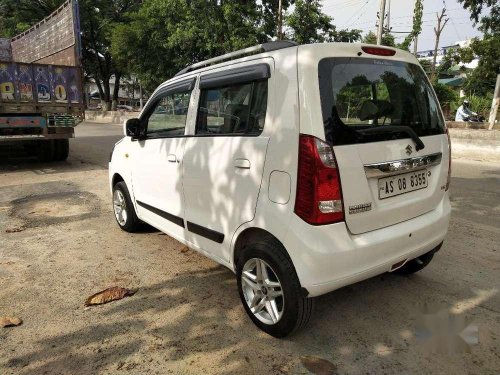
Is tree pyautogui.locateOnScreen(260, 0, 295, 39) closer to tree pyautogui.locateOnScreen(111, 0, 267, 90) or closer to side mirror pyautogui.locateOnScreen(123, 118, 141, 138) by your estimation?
tree pyautogui.locateOnScreen(111, 0, 267, 90)

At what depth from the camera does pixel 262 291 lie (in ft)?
9.16

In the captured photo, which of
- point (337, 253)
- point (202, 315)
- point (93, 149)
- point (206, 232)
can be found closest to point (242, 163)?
point (206, 232)

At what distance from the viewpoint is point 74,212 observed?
5875 millimetres

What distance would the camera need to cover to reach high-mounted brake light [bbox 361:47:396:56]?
107 inches

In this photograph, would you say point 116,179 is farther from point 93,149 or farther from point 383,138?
point 93,149

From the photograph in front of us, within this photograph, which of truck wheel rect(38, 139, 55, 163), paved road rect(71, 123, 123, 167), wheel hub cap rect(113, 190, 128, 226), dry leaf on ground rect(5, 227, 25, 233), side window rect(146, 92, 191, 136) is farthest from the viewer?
paved road rect(71, 123, 123, 167)

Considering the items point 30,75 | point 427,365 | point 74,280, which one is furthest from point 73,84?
point 427,365

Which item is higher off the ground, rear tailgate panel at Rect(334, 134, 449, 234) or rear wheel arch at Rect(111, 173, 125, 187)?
rear tailgate panel at Rect(334, 134, 449, 234)

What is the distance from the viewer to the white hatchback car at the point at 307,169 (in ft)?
7.92

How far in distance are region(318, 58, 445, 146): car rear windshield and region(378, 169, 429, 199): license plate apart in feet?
0.89

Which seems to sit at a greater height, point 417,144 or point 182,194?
point 417,144

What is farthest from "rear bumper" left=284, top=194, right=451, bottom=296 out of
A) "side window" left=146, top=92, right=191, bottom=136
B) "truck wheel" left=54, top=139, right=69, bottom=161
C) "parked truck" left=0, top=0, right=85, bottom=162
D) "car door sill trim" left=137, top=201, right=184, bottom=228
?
"truck wheel" left=54, top=139, right=69, bottom=161

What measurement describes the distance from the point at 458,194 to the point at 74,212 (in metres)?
6.09

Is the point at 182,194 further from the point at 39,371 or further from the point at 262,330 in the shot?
the point at 39,371
